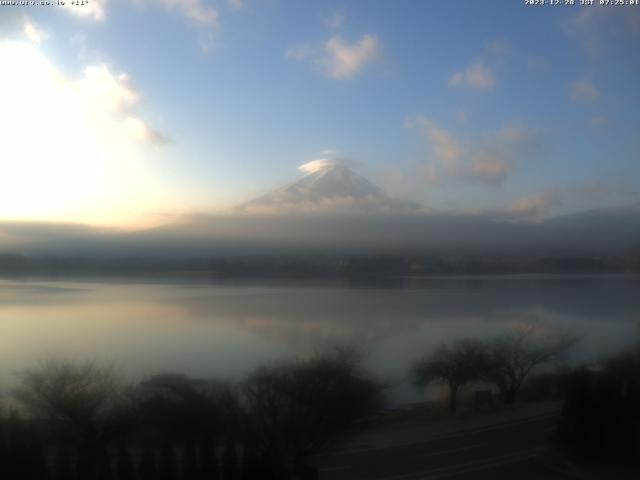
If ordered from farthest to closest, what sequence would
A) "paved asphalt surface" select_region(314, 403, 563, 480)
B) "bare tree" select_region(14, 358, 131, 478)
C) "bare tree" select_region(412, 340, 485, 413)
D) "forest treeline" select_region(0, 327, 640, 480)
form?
"bare tree" select_region(412, 340, 485, 413) → "paved asphalt surface" select_region(314, 403, 563, 480) → "bare tree" select_region(14, 358, 131, 478) → "forest treeline" select_region(0, 327, 640, 480)

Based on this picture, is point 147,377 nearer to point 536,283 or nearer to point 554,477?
point 554,477

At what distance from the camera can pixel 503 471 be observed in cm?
527

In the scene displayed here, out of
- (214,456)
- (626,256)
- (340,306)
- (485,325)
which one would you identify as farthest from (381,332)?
(626,256)

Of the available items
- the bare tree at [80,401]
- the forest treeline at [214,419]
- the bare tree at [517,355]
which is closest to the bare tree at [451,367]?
the bare tree at [517,355]

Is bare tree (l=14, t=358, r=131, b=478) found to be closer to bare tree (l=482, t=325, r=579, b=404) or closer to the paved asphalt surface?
the paved asphalt surface

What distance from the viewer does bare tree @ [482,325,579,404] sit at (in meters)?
7.06

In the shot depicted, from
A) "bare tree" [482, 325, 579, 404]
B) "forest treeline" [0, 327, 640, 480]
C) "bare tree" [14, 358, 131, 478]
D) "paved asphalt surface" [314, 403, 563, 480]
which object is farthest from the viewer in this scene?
"bare tree" [482, 325, 579, 404]

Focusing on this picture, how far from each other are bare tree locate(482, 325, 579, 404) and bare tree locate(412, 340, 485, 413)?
0.15m

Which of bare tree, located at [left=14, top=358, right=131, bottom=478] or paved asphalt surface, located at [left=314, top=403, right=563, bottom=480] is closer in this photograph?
bare tree, located at [left=14, top=358, right=131, bottom=478]

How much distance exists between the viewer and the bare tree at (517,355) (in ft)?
23.2

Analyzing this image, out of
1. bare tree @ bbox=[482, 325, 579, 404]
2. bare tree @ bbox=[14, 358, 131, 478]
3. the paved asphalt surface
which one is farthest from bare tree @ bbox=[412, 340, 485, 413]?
bare tree @ bbox=[14, 358, 131, 478]

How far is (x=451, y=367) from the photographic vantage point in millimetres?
6965

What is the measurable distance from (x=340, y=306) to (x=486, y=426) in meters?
2.83

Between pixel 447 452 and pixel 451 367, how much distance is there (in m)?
1.61
